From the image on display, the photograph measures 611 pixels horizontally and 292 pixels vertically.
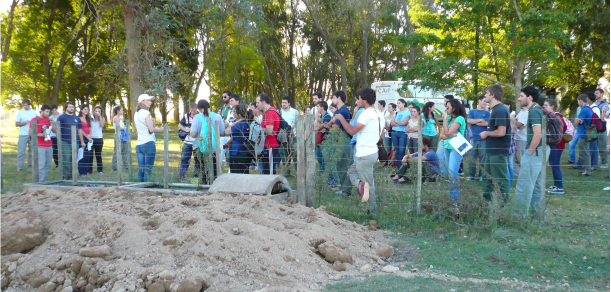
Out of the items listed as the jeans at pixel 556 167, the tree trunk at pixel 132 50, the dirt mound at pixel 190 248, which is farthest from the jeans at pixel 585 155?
the tree trunk at pixel 132 50

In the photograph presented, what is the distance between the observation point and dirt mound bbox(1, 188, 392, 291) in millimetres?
4305

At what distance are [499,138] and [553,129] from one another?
0.82 m

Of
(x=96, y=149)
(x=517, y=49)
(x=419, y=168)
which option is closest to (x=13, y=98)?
(x=96, y=149)

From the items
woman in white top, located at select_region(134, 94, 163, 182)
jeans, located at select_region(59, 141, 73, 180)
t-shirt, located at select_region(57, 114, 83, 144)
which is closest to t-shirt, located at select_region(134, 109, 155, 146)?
woman in white top, located at select_region(134, 94, 163, 182)

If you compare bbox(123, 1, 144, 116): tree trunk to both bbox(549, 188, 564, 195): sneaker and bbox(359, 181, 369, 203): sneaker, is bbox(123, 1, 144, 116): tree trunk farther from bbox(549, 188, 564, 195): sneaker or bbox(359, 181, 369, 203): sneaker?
bbox(549, 188, 564, 195): sneaker

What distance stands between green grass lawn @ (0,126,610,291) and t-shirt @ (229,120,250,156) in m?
1.53

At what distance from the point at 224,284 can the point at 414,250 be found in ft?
7.69

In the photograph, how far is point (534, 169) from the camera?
632cm

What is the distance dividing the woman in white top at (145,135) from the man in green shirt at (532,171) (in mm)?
6089

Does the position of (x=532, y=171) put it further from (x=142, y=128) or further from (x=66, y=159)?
(x=66, y=159)

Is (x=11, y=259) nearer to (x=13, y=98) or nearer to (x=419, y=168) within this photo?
(x=419, y=168)

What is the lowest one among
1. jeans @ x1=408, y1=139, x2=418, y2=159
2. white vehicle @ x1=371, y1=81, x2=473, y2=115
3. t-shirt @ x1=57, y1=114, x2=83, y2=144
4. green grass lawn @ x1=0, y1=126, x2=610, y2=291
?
green grass lawn @ x1=0, y1=126, x2=610, y2=291

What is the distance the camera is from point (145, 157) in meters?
9.36

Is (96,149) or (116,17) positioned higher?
(116,17)
